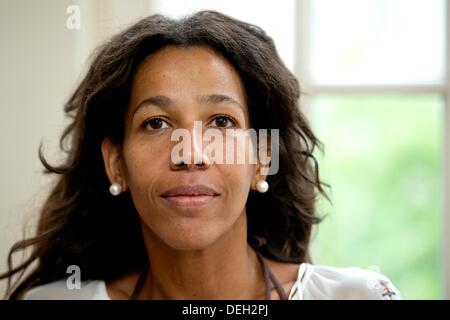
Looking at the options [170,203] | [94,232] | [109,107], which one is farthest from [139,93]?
[94,232]

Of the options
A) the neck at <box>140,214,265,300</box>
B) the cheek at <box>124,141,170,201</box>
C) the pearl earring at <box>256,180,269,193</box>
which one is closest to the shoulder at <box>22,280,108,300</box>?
the neck at <box>140,214,265,300</box>

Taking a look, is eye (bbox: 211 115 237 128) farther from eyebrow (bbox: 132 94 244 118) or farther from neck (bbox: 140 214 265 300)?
neck (bbox: 140 214 265 300)

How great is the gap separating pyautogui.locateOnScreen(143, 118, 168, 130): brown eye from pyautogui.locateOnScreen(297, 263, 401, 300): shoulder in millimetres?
337

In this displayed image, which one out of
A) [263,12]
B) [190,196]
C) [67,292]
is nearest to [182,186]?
[190,196]

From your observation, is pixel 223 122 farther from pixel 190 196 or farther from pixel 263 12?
pixel 263 12

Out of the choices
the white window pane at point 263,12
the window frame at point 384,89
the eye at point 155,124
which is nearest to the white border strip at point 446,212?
the window frame at point 384,89

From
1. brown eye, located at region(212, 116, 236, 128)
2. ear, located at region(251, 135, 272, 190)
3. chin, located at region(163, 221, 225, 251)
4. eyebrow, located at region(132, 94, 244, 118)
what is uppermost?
eyebrow, located at region(132, 94, 244, 118)

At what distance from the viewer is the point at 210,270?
41.1 inches

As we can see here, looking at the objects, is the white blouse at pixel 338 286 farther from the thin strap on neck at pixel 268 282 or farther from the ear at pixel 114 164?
the ear at pixel 114 164

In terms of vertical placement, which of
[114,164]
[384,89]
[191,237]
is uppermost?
A: [384,89]

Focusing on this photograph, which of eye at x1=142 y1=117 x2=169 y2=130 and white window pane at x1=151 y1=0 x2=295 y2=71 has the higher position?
white window pane at x1=151 y1=0 x2=295 y2=71

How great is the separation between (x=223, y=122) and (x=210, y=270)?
25cm

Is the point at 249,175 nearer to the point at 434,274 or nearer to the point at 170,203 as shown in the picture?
the point at 170,203

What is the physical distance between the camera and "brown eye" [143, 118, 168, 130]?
96 centimetres
